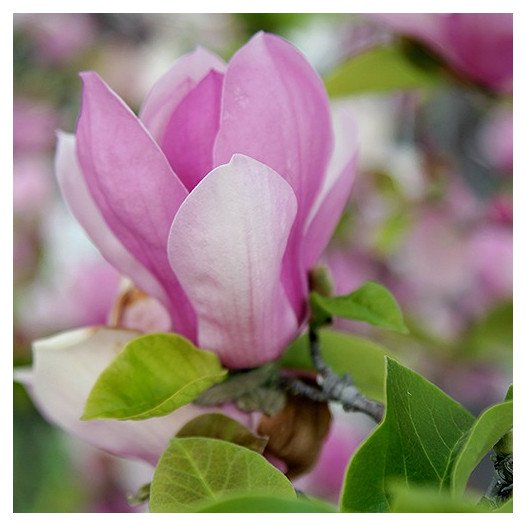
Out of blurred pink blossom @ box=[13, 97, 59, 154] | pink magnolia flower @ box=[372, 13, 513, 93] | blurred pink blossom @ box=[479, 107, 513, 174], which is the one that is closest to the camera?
pink magnolia flower @ box=[372, 13, 513, 93]

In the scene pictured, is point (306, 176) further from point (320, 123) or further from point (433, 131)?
point (433, 131)

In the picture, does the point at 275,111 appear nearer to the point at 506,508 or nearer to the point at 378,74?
the point at 506,508

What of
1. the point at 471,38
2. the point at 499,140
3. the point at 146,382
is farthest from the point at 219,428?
the point at 499,140

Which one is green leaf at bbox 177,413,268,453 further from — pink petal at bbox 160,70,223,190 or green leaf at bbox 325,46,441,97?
green leaf at bbox 325,46,441,97

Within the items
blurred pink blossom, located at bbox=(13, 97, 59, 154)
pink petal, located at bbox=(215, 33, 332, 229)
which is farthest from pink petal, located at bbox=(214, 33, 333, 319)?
blurred pink blossom, located at bbox=(13, 97, 59, 154)

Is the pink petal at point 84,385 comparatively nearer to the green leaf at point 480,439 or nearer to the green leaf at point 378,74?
the green leaf at point 480,439

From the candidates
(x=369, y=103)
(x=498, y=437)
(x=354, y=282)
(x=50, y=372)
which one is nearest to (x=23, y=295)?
(x=354, y=282)
